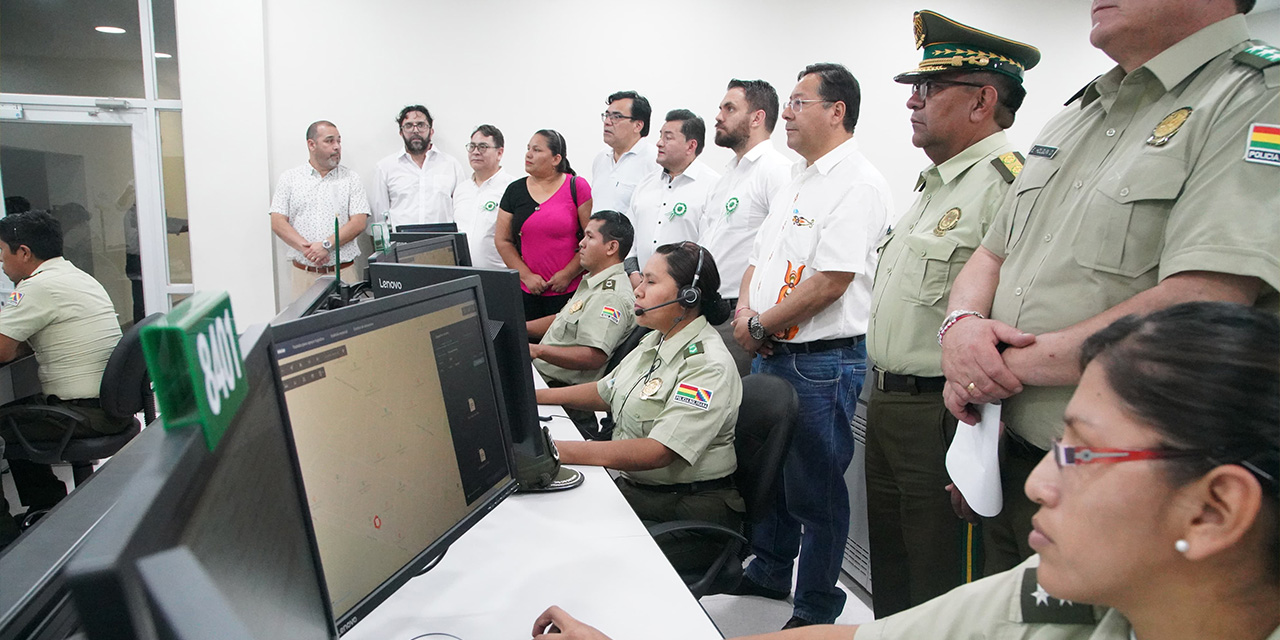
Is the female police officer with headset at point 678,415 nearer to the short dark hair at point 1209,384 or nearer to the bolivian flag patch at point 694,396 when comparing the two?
the bolivian flag patch at point 694,396

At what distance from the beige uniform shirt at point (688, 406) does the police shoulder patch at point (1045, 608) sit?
92cm

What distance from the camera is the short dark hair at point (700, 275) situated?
6.84 ft

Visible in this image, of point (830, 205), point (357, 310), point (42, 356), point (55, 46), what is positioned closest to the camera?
point (357, 310)

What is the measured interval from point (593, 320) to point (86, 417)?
6.18ft

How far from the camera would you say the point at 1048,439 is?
1221 mm

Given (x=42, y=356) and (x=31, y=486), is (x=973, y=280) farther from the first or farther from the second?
(x=31, y=486)

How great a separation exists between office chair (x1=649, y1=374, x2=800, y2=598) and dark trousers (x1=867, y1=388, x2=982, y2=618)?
0.83 feet

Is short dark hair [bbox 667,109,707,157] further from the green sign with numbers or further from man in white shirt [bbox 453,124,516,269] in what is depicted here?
the green sign with numbers

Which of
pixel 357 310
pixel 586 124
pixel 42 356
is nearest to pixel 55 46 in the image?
pixel 42 356

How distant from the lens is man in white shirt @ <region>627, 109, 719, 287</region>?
3.61 meters

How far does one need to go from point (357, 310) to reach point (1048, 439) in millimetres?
1088

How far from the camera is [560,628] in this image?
99 centimetres

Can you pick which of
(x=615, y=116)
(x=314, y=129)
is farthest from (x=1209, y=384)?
(x=314, y=129)

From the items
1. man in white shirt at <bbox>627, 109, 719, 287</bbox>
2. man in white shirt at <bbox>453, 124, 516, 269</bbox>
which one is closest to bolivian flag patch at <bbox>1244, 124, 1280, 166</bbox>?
man in white shirt at <bbox>627, 109, 719, 287</bbox>
